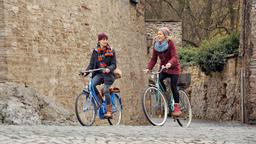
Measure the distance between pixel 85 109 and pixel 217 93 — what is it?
13523 mm

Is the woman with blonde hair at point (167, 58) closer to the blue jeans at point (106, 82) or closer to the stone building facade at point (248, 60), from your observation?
the blue jeans at point (106, 82)

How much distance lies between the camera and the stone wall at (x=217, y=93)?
21422 mm

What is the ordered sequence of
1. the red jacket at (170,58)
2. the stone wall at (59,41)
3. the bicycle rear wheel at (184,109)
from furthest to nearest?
1. the stone wall at (59,41)
2. the bicycle rear wheel at (184,109)
3. the red jacket at (170,58)

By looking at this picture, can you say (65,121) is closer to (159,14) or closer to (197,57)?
(197,57)

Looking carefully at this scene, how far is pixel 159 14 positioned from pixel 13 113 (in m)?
25.2

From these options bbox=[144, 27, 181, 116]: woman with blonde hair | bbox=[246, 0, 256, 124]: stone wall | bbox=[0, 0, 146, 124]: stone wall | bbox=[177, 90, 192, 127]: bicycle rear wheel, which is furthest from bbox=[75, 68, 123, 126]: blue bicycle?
bbox=[246, 0, 256, 124]: stone wall

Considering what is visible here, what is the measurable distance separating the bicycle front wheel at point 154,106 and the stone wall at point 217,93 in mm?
9840

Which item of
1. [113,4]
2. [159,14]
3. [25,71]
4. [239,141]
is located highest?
[159,14]

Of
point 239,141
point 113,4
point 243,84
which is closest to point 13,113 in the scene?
point 239,141

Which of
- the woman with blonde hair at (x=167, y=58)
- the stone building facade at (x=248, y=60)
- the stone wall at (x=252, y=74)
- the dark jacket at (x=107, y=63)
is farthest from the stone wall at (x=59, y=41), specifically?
the stone wall at (x=252, y=74)

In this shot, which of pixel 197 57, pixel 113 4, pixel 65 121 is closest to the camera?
pixel 65 121

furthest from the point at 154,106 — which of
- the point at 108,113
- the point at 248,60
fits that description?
the point at 248,60

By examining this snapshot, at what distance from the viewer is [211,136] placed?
8703 millimetres

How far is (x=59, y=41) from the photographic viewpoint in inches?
595
